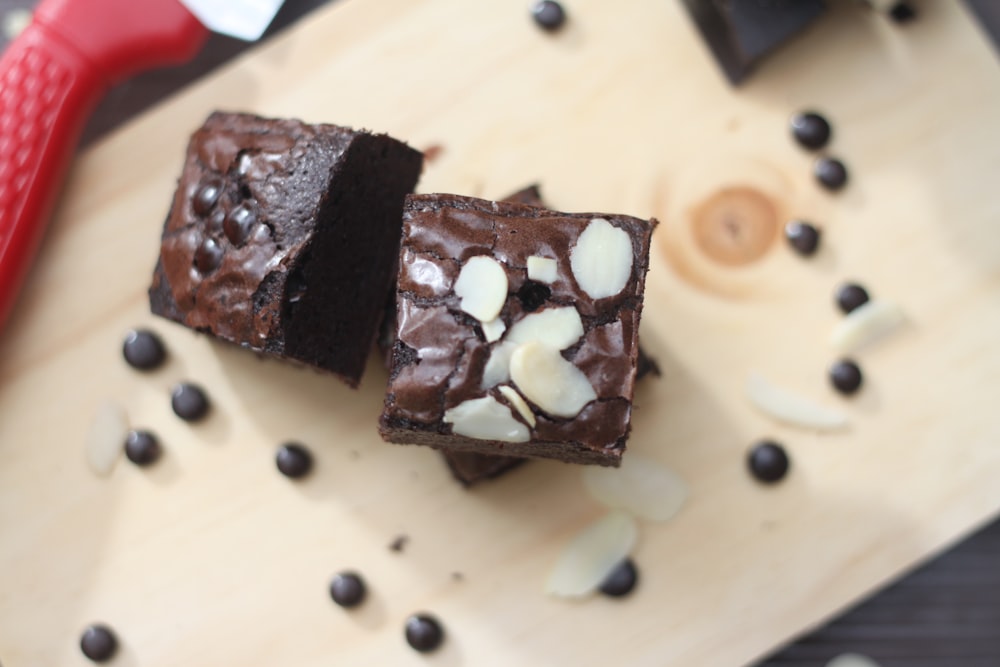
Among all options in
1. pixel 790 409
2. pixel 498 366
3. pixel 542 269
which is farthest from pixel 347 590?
pixel 790 409

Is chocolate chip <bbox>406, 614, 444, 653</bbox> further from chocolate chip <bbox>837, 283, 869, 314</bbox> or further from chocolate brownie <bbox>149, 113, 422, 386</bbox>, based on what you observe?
chocolate chip <bbox>837, 283, 869, 314</bbox>

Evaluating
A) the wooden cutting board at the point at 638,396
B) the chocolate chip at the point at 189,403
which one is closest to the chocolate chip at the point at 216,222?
the wooden cutting board at the point at 638,396

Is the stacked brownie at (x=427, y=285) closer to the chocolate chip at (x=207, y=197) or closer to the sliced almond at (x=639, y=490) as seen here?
the chocolate chip at (x=207, y=197)

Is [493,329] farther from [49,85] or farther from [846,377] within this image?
[49,85]

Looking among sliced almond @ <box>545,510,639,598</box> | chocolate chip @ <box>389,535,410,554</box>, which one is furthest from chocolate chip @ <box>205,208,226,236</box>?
sliced almond @ <box>545,510,639,598</box>

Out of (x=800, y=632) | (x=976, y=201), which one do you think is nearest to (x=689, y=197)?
(x=976, y=201)

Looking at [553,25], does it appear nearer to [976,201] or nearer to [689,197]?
[689,197]
